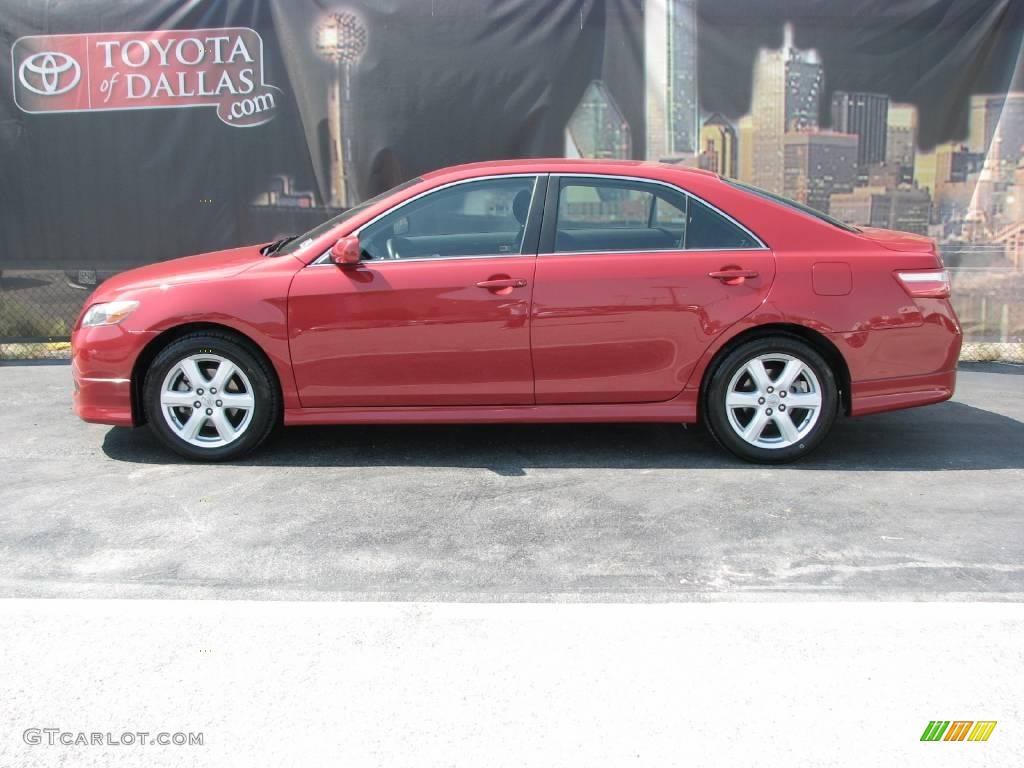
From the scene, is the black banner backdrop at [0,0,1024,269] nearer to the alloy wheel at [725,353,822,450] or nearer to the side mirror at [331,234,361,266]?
the side mirror at [331,234,361,266]

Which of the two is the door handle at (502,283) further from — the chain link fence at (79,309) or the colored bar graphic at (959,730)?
the chain link fence at (79,309)

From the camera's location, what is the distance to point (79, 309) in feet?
26.5

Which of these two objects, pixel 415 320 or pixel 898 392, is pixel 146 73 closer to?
pixel 415 320

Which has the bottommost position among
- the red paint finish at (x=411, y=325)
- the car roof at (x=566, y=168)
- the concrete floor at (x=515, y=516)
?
the concrete floor at (x=515, y=516)

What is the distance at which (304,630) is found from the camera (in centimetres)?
339

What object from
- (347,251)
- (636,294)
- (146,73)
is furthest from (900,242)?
(146,73)

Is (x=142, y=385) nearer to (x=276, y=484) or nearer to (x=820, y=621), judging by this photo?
(x=276, y=484)

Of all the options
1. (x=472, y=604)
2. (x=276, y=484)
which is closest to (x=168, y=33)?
(x=276, y=484)

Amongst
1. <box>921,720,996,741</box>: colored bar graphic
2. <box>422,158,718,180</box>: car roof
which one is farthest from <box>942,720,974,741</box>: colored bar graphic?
<box>422,158,718,180</box>: car roof

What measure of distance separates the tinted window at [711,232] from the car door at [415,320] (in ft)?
2.63

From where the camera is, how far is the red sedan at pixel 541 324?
5055 millimetres

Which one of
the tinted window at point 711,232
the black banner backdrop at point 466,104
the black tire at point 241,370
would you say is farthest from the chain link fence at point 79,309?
the tinted window at point 711,232

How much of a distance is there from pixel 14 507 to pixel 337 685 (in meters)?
2.35

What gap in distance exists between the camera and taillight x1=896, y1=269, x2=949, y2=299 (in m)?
5.11
